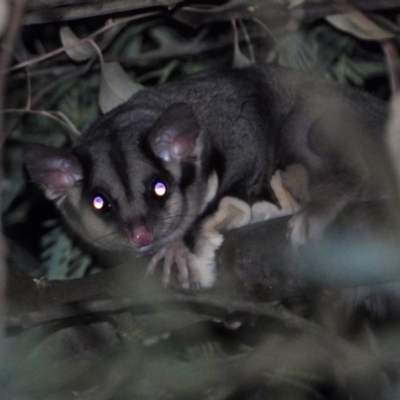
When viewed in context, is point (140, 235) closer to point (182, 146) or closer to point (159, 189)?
point (159, 189)

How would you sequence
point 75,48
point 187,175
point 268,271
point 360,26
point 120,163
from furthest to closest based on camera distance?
point 75,48
point 187,175
point 120,163
point 360,26
point 268,271

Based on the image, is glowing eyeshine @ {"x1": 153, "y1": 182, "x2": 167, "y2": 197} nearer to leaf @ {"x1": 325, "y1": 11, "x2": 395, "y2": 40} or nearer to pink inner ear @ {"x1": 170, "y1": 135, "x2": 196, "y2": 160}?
pink inner ear @ {"x1": 170, "y1": 135, "x2": 196, "y2": 160}

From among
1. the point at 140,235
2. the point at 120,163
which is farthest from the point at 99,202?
the point at 140,235

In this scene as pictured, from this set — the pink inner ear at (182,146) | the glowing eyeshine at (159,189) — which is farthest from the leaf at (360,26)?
the glowing eyeshine at (159,189)

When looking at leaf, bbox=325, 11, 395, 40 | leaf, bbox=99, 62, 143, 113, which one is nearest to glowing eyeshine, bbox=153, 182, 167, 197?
leaf, bbox=99, 62, 143, 113

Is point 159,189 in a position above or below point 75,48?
below

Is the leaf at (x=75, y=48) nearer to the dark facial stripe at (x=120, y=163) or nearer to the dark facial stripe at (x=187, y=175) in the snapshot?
the dark facial stripe at (x=120, y=163)
